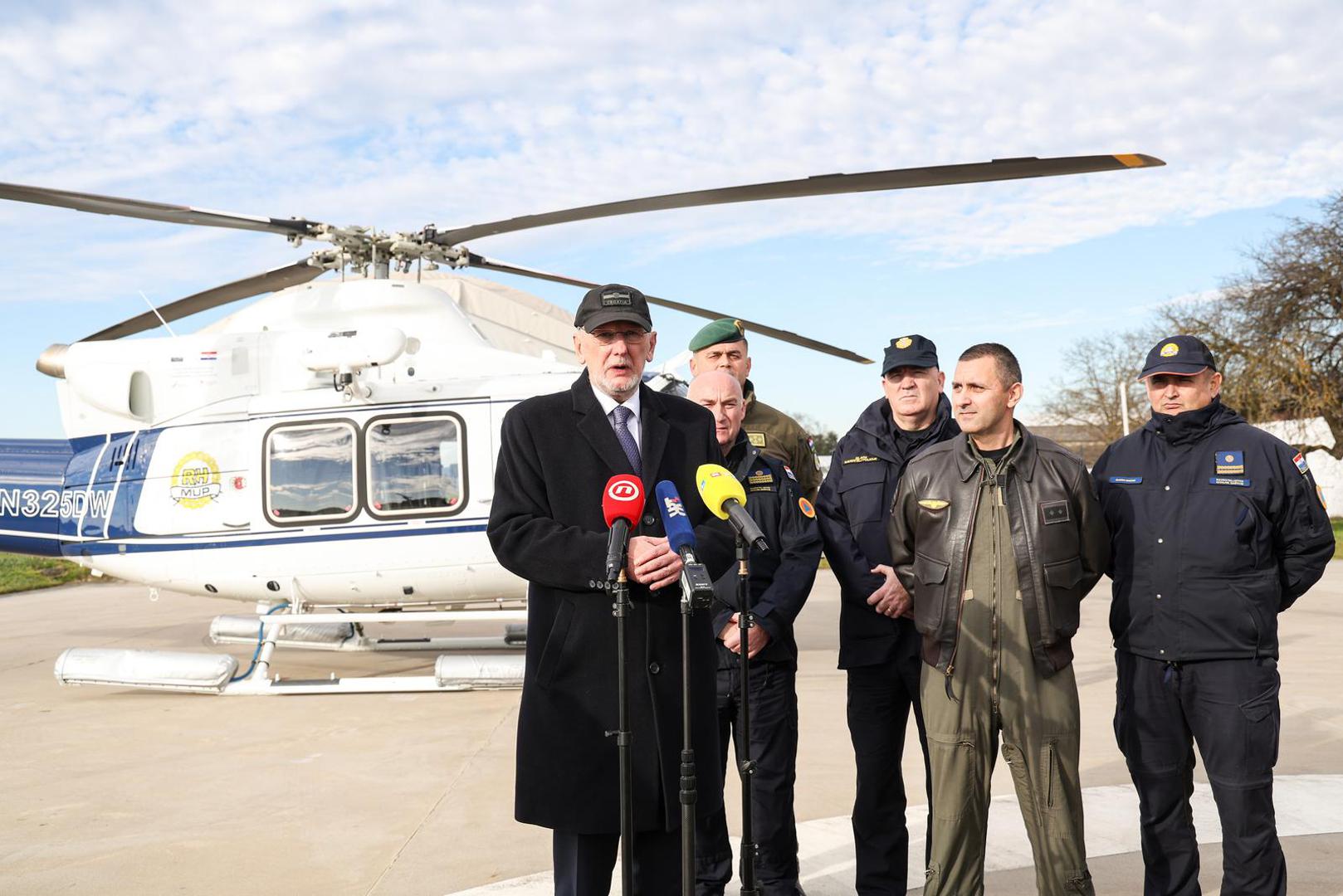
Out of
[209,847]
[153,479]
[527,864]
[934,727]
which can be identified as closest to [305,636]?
[153,479]

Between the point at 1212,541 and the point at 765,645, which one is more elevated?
the point at 1212,541

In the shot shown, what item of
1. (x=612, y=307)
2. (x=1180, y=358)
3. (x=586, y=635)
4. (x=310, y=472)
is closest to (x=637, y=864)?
(x=586, y=635)

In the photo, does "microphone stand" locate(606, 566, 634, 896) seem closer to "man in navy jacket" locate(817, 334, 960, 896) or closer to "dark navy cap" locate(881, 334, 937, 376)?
"man in navy jacket" locate(817, 334, 960, 896)

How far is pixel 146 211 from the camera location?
6641 millimetres

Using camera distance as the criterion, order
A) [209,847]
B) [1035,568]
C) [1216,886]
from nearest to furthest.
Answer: [1035,568], [1216,886], [209,847]

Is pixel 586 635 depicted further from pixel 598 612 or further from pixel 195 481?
pixel 195 481

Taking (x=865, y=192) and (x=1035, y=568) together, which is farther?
(x=865, y=192)

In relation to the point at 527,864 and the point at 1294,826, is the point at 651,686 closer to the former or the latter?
the point at 527,864

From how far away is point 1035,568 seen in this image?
122 inches

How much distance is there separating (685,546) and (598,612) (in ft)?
1.58

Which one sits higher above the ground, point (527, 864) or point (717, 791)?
point (717, 791)

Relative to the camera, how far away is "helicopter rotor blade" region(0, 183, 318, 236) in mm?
6281

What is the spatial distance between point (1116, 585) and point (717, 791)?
1.67 meters

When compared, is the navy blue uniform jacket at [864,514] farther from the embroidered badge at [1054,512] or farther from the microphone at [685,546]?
the microphone at [685,546]
